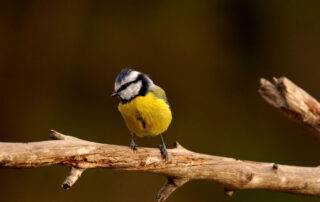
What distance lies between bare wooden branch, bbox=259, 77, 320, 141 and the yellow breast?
44 centimetres

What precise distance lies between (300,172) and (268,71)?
1.61 meters

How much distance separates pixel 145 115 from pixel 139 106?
44mm

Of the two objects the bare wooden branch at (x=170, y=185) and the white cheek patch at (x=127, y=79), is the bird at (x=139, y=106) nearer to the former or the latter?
the white cheek patch at (x=127, y=79)

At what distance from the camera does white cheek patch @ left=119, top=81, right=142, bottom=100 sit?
1.91 metres

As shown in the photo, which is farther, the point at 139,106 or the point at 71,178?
the point at 139,106

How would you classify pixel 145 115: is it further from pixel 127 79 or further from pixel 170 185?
pixel 170 185

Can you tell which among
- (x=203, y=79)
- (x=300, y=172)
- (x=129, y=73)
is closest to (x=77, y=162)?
(x=129, y=73)

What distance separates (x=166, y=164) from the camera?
178 centimetres

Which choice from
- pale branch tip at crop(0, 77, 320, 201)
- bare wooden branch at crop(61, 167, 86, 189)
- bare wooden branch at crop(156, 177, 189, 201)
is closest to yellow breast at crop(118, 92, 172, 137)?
pale branch tip at crop(0, 77, 320, 201)

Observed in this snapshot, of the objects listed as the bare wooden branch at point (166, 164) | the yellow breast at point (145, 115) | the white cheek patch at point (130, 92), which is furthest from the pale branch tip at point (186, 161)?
the white cheek patch at point (130, 92)

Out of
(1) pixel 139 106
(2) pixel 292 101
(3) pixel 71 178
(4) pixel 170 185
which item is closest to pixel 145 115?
(1) pixel 139 106

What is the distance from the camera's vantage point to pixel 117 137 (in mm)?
3314

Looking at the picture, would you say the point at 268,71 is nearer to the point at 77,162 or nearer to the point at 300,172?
the point at 300,172

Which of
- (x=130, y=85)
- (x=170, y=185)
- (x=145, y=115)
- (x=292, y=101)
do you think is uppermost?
(x=130, y=85)
